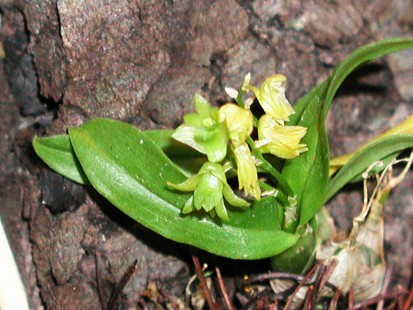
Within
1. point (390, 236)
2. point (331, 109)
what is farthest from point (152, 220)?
point (390, 236)

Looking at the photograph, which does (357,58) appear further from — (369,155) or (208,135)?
(208,135)

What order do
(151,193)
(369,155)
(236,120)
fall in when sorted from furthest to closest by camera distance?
(369,155) < (151,193) < (236,120)

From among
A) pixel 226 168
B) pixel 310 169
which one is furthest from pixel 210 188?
pixel 310 169

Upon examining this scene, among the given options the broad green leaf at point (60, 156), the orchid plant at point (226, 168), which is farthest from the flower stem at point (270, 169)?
the broad green leaf at point (60, 156)

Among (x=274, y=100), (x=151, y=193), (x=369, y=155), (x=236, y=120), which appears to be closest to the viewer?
(x=236, y=120)

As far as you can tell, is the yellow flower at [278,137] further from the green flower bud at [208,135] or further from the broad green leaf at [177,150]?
the broad green leaf at [177,150]

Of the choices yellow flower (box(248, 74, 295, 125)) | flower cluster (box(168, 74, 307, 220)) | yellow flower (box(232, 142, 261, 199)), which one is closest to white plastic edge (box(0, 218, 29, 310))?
flower cluster (box(168, 74, 307, 220))

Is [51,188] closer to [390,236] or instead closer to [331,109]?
[331,109]

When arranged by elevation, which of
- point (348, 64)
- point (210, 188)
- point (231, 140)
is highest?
point (348, 64)
